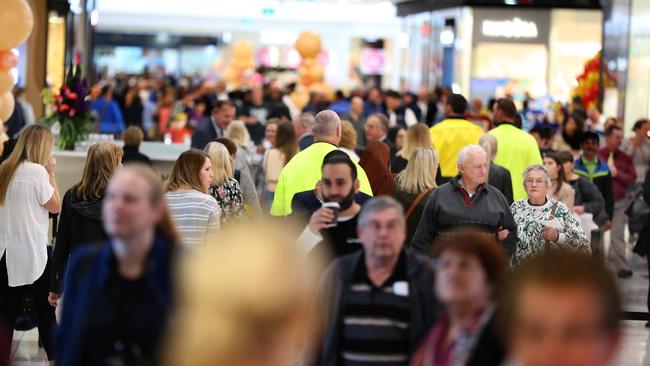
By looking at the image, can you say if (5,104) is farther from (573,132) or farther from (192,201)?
(192,201)

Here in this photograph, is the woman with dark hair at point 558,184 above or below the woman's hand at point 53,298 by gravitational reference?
above

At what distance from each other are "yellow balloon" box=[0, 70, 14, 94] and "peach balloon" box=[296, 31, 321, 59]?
42.8ft

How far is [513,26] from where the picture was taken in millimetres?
28219

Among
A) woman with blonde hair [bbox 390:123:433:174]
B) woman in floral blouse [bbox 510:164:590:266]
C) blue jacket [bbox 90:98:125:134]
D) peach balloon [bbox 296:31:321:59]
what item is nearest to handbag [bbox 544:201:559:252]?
woman in floral blouse [bbox 510:164:590:266]

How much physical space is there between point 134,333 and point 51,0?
58.9 feet

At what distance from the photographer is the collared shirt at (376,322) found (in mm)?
5164

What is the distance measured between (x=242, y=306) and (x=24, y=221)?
17.8 feet

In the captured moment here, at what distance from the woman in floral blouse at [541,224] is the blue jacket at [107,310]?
4.40m

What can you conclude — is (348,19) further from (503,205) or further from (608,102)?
(503,205)

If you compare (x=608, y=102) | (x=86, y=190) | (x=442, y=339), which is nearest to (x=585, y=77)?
(x=608, y=102)

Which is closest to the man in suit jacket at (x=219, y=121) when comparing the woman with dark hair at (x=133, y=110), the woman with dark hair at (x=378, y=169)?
the woman with dark hair at (x=378, y=169)

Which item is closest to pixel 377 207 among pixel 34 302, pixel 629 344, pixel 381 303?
pixel 381 303

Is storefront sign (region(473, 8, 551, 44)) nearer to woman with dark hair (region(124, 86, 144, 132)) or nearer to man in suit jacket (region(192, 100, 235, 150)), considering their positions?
woman with dark hair (region(124, 86, 144, 132))

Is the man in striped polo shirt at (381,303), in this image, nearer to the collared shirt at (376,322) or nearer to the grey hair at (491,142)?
the collared shirt at (376,322)
